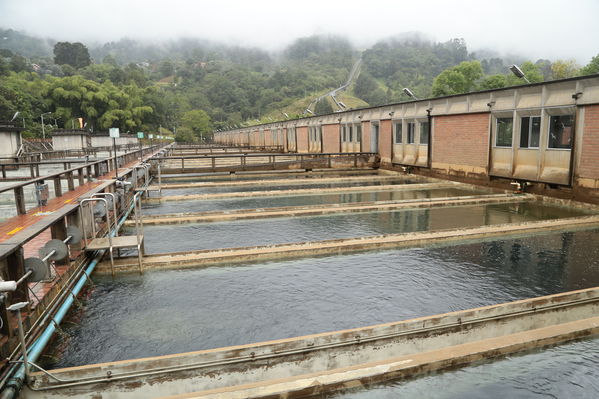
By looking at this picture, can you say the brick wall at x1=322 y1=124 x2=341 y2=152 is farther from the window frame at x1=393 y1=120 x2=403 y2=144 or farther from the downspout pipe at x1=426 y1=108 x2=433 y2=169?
the downspout pipe at x1=426 y1=108 x2=433 y2=169

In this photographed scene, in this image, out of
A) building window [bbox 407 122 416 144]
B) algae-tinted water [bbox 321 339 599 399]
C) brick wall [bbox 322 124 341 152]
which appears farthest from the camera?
brick wall [bbox 322 124 341 152]

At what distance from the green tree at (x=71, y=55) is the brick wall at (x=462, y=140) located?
17344 centimetres

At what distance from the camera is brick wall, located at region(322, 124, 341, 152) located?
108 feet

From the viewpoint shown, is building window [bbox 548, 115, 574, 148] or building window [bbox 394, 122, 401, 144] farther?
building window [bbox 394, 122, 401, 144]

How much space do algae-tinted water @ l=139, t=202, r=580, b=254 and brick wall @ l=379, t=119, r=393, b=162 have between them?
39.5 ft

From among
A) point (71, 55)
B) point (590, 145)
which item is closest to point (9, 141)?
point (590, 145)

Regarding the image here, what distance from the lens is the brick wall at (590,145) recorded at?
12.8m

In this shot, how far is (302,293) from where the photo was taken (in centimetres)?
702

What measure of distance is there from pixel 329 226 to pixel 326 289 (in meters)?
4.58

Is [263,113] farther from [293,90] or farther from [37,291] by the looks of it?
[37,291]

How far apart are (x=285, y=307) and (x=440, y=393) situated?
2660mm

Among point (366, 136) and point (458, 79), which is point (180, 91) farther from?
point (366, 136)

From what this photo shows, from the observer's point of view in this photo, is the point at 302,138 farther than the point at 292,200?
Yes

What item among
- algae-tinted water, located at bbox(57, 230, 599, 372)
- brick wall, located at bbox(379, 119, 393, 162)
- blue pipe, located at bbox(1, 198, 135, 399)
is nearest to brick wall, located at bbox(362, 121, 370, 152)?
brick wall, located at bbox(379, 119, 393, 162)
